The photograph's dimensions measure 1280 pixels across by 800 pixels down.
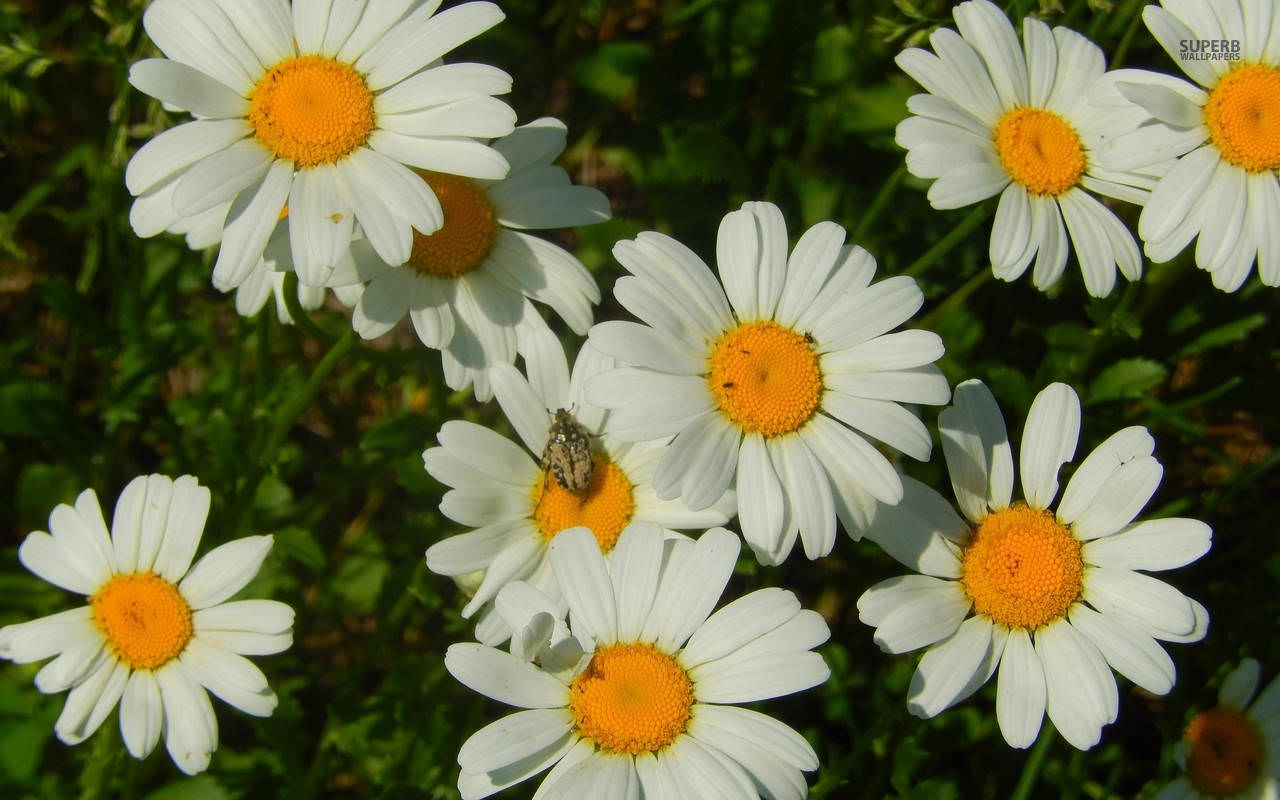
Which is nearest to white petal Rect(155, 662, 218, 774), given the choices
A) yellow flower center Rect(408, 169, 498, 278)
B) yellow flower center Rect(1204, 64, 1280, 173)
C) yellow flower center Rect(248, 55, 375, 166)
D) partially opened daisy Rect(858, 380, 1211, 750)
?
yellow flower center Rect(408, 169, 498, 278)

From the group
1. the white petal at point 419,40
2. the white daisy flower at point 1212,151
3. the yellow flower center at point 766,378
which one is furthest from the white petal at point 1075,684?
the white petal at point 419,40

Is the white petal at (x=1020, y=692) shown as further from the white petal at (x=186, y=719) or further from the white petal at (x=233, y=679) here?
the white petal at (x=186, y=719)

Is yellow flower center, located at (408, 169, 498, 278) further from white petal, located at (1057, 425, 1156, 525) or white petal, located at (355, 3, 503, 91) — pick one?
white petal, located at (1057, 425, 1156, 525)

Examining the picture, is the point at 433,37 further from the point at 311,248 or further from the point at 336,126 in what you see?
the point at 311,248

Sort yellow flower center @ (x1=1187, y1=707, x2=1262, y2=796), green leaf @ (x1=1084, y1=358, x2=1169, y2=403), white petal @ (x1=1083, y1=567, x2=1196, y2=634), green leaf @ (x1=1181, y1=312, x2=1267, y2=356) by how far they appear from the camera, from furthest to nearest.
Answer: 1. green leaf @ (x1=1181, y1=312, x2=1267, y2=356)
2. green leaf @ (x1=1084, y1=358, x2=1169, y2=403)
3. yellow flower center @ (x1=1187, y1=707, x2=1262, y2=796)
4. white petal @ (x1=1083, y1=567, x2=1196, y2=634)

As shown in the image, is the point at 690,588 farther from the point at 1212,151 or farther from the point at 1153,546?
the point at 1212,151

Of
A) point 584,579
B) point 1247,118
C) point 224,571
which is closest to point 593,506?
point 584,579
